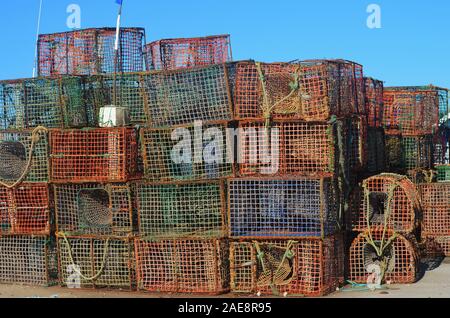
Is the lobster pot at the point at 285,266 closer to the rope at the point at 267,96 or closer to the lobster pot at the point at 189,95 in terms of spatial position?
the rope at the point at 267,96

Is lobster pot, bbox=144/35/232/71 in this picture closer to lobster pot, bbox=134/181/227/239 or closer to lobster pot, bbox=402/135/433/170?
lobster pot, bbox=134/181/227/239

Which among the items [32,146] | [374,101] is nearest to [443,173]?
[374,101]

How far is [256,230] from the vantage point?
10.1 metres

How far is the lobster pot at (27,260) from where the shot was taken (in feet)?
36.1

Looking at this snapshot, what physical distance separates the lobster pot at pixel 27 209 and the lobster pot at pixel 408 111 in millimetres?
6905

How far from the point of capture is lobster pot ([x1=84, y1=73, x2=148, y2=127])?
36.1 ft

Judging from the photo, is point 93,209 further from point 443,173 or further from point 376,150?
point 443,173

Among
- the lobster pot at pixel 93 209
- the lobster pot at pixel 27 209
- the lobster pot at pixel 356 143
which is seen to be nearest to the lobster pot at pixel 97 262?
the lobster pot at pixel 93 209

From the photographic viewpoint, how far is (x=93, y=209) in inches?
435

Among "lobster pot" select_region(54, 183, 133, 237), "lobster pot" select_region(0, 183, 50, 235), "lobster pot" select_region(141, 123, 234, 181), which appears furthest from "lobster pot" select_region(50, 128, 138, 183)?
"lobster pot" select_region(0, 183, 50, 235)

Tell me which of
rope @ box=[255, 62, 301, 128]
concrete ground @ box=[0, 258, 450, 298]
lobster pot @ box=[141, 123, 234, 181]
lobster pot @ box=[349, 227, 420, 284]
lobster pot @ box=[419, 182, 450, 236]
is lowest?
concrete ground @ box=[0, 258, 450, 298]

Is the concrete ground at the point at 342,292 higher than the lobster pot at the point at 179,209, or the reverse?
the lobster pot at the point at 179,209

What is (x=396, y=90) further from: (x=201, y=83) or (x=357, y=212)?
(x=201, y=83)

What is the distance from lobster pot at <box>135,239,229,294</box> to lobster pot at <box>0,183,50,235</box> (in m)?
1.70
